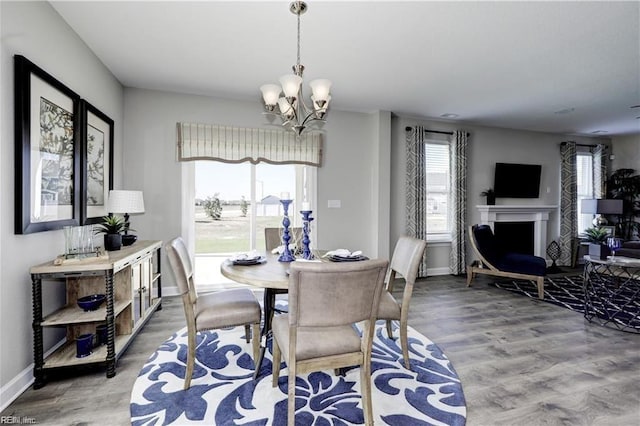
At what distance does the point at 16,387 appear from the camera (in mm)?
1932

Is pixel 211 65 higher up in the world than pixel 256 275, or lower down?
higher up

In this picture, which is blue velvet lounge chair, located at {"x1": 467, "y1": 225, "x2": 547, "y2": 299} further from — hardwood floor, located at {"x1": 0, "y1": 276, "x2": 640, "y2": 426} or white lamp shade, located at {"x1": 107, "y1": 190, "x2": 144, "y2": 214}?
white lamp shade, located at {"x1": 107, "y1": 190, "x2": 144, "y2": 214}

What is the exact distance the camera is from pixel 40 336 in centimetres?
201

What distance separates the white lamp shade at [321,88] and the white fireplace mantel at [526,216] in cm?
423

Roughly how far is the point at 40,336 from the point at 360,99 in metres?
3.94

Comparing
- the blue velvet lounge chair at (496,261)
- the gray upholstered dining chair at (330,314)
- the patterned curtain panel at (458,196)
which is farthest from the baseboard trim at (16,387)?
the patterned curtain panel at (458,196)

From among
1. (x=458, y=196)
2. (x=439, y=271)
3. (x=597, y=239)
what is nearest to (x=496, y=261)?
(x=439, y=271)

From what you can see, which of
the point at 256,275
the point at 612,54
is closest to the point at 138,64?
the point at 256,275

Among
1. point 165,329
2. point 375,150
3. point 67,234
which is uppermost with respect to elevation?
point 375,150

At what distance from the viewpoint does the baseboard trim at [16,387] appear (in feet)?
5.99

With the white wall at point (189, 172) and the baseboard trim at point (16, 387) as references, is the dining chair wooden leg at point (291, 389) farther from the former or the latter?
the white wall at point (189, 172)

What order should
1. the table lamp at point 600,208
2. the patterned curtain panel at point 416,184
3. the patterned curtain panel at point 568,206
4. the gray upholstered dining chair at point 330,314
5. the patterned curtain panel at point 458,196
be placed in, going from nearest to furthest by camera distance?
the gray upholstered dining chair at point 330,314 → the patterned curtain panel at point 416,184 → the patterned curtain panel at point 458,196 → the table lamp at point 600,208 → the patterned curtain panel at point 568,206

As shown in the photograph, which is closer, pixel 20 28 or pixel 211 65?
pixel 20 28

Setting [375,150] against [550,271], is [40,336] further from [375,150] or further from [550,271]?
[550,271]
